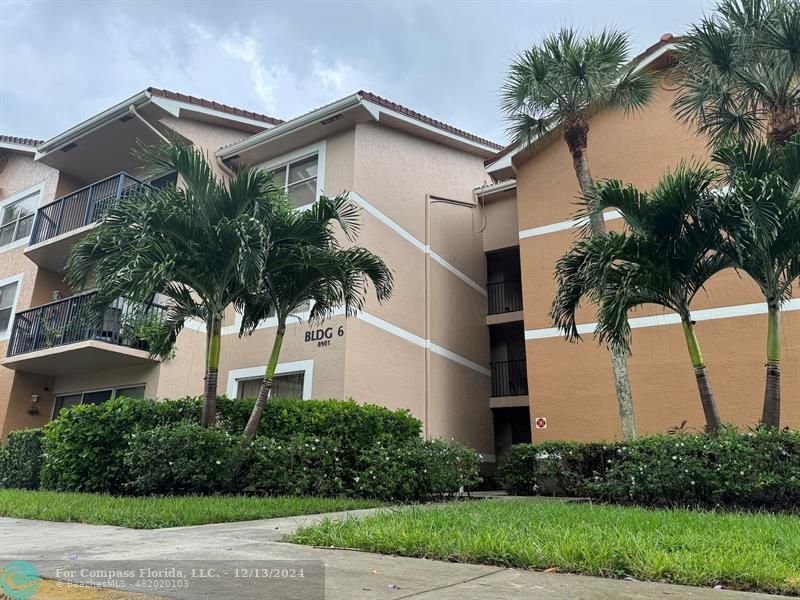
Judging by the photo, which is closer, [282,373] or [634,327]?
[282,373]

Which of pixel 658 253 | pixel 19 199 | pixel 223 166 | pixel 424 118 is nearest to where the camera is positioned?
pixel 658 253

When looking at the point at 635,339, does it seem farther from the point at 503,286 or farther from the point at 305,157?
the point at 305,157

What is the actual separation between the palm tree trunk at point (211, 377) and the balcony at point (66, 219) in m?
7.36

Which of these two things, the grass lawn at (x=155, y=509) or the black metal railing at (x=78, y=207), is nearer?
the grass lawn at (x=155, y=509)

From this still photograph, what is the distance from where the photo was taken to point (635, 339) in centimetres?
1334

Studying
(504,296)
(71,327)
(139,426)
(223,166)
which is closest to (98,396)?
(71,327)

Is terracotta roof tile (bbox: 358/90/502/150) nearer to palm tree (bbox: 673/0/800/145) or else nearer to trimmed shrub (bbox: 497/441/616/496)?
palm tree (bbox: 673/0/800/145)

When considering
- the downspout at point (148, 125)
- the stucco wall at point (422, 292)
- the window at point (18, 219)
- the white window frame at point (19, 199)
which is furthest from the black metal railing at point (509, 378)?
the window at point (18, 219)

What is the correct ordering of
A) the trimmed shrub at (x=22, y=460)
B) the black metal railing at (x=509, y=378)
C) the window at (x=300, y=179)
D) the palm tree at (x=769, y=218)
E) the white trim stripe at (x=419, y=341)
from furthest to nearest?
the black metal railing at (x=509, y=378)
the window at (x=300, y=179)
the white trim stripe at (x=419, y=341)
the trimmed shrub at (x=22, y=460)
the palm tree at (x=769, y=218)

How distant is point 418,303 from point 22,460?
383 inches

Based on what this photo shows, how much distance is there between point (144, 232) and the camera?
29.1 ft

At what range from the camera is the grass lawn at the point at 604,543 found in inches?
127

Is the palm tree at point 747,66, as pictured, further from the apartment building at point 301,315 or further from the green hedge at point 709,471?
the apartment building at point 301,315

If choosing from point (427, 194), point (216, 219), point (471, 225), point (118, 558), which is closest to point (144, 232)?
point (216, 219)
